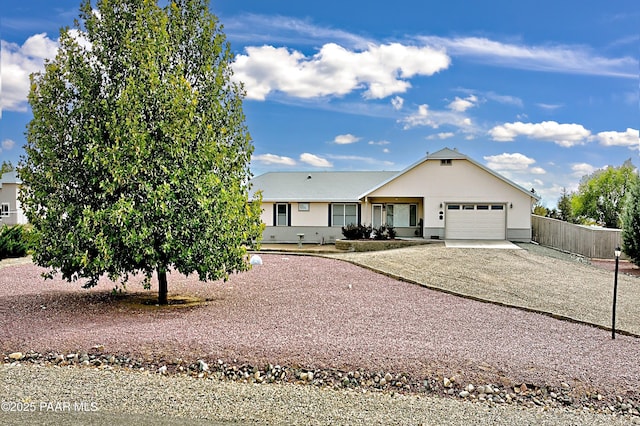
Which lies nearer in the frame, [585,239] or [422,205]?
[585,239]

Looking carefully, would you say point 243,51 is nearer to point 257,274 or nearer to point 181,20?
point 181,20

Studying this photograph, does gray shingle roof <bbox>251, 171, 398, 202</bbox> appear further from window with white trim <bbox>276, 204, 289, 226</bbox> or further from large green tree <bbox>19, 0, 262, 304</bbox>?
large green tree <bbox>19, 0, 262, 304</bbox>

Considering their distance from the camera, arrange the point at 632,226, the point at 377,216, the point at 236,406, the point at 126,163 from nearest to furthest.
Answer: the point at 236,406, the point at 126,163, the point at 632,226, the point at 377,216

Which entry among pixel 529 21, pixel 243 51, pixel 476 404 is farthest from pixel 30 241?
pixel 529 21

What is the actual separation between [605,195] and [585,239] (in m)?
23.4

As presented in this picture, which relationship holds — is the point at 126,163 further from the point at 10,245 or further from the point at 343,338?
the point at 10,245

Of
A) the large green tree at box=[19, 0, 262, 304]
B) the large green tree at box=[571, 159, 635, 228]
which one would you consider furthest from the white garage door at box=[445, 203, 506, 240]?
the large green tree at box=[571, 159, 635, 228]

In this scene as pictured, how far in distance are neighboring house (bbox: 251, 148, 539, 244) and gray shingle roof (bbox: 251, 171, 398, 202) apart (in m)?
0.07

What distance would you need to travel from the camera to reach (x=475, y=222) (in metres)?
25.7

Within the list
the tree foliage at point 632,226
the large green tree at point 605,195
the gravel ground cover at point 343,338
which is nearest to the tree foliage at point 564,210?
the large green tree at point 605,195

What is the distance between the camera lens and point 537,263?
18.5 m

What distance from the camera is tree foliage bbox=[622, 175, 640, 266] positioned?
2095 centimetres

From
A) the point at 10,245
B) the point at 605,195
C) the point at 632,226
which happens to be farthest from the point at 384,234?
the point at 605,195

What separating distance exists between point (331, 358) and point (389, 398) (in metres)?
1.24
